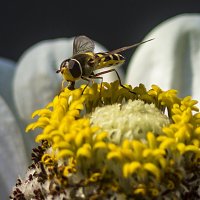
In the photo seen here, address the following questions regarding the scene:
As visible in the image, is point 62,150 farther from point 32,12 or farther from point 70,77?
point 32,12

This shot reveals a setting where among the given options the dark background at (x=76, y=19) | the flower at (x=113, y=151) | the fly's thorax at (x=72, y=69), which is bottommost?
the dark background at (x=76, y=19)

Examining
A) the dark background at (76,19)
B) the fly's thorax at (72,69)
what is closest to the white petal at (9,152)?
the fly's thorax at (72,69)

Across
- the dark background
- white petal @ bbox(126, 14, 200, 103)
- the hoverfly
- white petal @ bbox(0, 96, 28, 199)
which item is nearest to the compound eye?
the hoverfly

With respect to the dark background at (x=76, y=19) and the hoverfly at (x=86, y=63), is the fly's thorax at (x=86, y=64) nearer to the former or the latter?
the hoverfly at (x=86, y=63)

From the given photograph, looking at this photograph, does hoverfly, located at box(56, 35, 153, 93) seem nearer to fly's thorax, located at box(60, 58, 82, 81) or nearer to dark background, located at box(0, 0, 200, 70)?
fly's thorax, located at box(60, 58, 82, 81)

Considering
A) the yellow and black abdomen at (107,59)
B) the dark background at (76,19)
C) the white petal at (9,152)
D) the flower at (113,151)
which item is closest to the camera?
the flower at (113,151)

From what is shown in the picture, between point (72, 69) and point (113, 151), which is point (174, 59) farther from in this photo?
point (113, 151)

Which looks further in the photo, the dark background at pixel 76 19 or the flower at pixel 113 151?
the dark background at pixel 76 19
